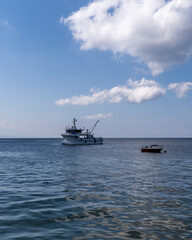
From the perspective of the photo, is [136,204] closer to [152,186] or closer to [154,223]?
[154,223]

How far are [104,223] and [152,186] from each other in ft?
33.7

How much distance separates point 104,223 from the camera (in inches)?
407

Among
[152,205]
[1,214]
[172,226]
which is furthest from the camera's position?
[152,205]

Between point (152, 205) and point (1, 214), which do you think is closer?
point (1, 214)

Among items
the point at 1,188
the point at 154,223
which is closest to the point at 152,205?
the point at 154,223

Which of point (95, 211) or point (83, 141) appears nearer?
point (95, 211)

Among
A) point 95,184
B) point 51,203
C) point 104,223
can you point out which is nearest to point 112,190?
point 95,184

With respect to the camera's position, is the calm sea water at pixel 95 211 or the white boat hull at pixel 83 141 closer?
the calm sea water at pixel 95 211

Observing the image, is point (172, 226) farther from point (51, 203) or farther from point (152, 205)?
point (51, 203)

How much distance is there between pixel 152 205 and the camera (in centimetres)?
1346

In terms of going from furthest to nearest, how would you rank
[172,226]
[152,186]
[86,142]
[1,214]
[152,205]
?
[86,142] → [152,186] → [152,205] → [1,214] → [172,226]

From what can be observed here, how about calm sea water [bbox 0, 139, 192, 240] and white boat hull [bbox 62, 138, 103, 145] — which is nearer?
calm sea water [bbox 0, 139, 192, 240]

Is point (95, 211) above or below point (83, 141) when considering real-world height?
below

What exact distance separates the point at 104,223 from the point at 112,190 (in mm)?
7108
